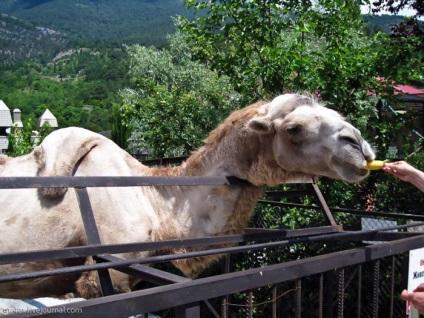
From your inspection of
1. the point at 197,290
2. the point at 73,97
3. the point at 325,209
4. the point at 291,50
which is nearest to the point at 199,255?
the point at 197,290

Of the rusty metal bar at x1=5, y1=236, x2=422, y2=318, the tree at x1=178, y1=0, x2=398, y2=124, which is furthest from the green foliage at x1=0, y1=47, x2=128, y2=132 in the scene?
the rusty metal bar at x1=5, y1=236, x2=422, y2=318

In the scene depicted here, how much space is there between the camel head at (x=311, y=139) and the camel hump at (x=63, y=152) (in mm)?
1217

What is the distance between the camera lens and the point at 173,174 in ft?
11.9

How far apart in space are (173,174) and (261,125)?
86 cm

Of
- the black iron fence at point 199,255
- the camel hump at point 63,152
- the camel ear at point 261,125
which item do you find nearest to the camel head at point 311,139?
the camel ear at point 261,125

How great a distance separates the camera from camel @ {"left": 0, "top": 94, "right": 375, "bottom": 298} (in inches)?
119

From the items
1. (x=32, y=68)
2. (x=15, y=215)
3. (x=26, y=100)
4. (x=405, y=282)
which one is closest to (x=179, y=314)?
(x=405, y=282)

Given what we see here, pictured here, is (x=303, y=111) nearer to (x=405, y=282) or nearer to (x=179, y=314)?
(x=405, y=282)

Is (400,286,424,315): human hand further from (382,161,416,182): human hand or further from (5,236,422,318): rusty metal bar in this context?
(382,161,416,182): human hand

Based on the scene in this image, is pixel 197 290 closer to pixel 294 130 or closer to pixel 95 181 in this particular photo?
pixel 95 181

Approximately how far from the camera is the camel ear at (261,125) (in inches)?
126

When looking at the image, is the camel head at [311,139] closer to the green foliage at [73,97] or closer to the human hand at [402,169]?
Result: the human hand at [402,169]

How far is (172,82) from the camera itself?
41.5 ft

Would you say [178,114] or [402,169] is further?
[178,114]
